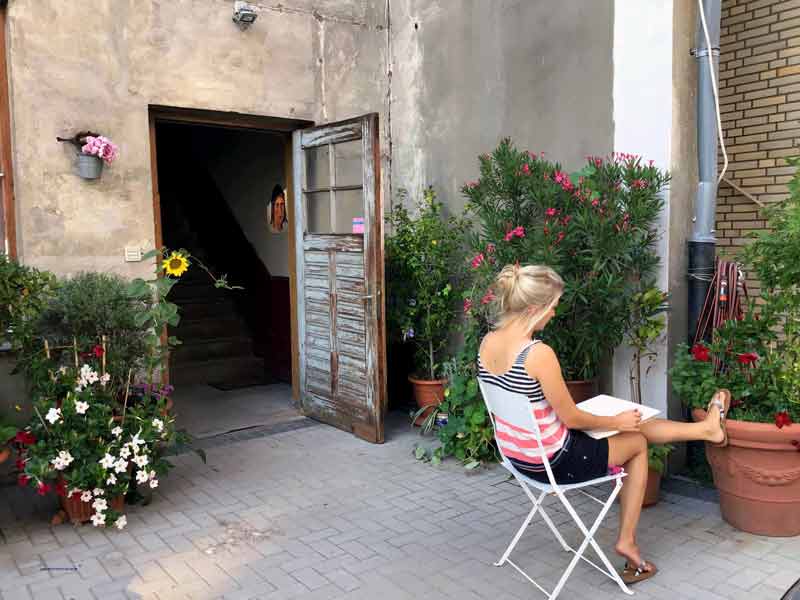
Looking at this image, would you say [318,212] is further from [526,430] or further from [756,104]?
[756,104]

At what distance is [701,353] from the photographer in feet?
12.5

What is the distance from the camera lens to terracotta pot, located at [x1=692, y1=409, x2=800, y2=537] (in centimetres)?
352

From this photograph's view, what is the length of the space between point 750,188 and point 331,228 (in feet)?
11.3

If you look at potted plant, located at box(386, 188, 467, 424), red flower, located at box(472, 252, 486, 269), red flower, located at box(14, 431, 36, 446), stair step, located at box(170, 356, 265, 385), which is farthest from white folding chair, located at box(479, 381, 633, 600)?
stair step, located at box(170, 356, 265, 385)

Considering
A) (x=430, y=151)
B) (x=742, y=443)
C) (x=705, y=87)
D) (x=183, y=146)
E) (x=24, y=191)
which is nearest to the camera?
(x=742, y=443)

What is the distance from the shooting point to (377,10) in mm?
6461

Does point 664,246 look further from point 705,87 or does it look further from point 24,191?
point 24,191

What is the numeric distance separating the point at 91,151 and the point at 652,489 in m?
4.15

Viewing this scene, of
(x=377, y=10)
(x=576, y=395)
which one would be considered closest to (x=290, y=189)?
→ (x=377, y=10)

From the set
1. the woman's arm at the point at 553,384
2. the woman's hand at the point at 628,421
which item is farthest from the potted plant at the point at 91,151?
the woman's hand at the point at 628,421

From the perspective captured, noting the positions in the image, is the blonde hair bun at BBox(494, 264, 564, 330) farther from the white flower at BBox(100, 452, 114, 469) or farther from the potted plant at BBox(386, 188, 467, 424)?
the potted plant at BBox(386, 188, 467, 424)

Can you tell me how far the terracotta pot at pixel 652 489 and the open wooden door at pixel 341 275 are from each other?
206 centimetres

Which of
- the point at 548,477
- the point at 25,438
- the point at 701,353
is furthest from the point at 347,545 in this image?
the point at 701,353

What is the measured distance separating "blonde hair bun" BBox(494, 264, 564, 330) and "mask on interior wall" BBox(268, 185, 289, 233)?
4.72 m
